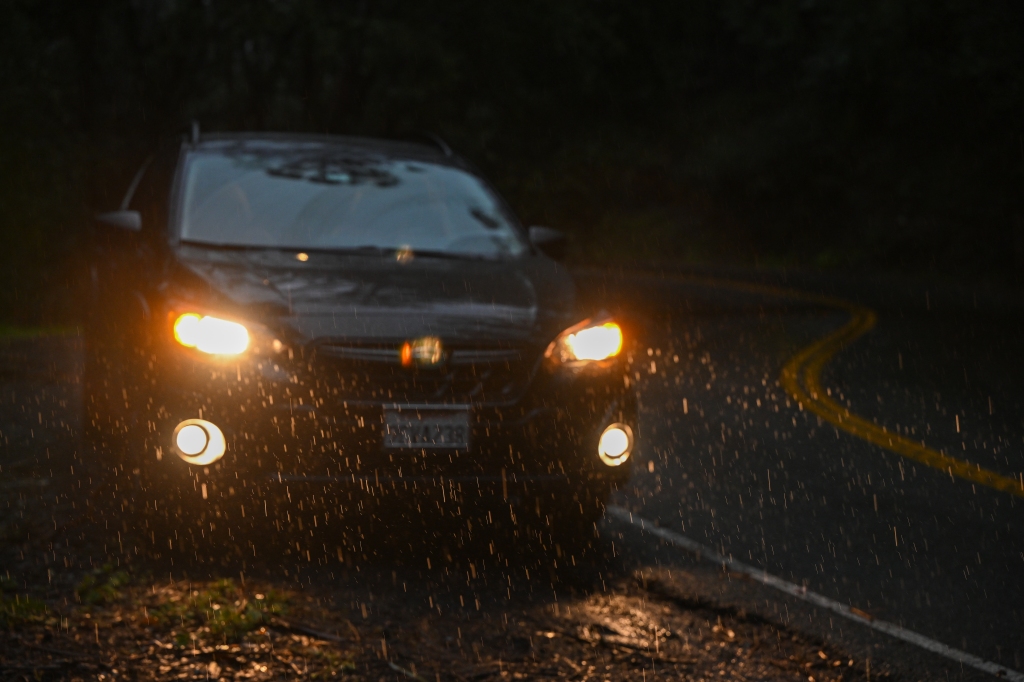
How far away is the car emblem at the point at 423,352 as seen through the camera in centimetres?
543

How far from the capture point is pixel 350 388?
5359mm

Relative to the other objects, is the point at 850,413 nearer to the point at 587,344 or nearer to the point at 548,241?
the point at 548,241

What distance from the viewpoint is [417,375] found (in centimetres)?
543

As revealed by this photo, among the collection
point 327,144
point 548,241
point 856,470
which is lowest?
point 856,470

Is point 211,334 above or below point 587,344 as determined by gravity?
above

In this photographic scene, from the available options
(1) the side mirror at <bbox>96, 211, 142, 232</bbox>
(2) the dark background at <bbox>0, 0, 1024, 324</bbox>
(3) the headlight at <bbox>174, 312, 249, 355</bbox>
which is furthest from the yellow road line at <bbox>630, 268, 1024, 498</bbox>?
(2) the dark background at <bbox>0, 0, 1024, 324</bbox>

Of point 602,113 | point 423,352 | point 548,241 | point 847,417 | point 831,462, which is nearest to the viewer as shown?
point 423,352

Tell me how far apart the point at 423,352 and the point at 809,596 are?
183 cm

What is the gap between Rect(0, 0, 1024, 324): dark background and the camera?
65.9 ft

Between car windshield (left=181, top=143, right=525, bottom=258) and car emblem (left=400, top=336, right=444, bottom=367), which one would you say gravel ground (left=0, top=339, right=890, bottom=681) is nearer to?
car emblem (left=400, top=336, right=444, bottom=367)

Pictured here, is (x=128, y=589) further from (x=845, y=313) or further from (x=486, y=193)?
(x=845, y=313)

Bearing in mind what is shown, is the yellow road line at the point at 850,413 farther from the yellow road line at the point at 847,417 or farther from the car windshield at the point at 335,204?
the car windshield at the point at 335,204

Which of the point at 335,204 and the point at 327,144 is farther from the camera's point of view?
the point at 327,144

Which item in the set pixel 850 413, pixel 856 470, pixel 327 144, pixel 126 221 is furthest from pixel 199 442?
pixel 850 413
